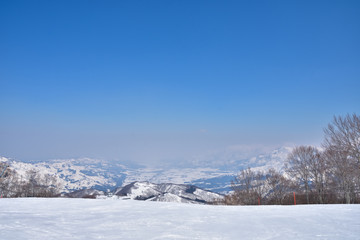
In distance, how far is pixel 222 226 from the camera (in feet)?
23.0

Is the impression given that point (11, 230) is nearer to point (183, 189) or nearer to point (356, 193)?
point (356, 193)

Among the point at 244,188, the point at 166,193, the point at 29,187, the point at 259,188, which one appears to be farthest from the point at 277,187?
the point at 166,193

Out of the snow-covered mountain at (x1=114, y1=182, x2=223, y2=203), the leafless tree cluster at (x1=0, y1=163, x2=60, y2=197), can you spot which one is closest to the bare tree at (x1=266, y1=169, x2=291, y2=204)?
the leafless tree cluster at (x1=0, y1=163, x2=60, y2=197)

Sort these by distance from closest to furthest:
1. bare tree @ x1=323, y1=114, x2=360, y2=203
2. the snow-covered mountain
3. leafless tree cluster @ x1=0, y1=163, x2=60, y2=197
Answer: bare tree @ x1=323, y1=114, x2=360, y2=203, leafless tree cluster @ x1=0, y1=163, x2=60, y2=197, the snow-covered mountain

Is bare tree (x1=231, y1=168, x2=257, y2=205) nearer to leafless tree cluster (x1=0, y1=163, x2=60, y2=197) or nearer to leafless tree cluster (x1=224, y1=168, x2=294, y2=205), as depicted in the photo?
leafless tree cluster (x1=224, y1=168, x2=294, y2=205)

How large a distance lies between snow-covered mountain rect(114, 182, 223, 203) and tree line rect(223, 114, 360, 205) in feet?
284

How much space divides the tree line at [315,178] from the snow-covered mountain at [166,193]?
86574mm

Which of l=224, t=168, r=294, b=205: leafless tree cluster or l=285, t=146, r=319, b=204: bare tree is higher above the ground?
l=285, t=146, r=319, b=204: bare tree

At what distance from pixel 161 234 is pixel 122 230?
1215 millimetres

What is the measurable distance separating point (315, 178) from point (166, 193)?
106 metres

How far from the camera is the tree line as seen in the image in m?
29.7

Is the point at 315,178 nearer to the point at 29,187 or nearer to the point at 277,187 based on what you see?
the point at 277,187

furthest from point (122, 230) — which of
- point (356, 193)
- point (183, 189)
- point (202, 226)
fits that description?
point (183, 189)

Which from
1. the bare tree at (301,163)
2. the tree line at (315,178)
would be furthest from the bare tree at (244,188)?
the bare tree at (301,163)
